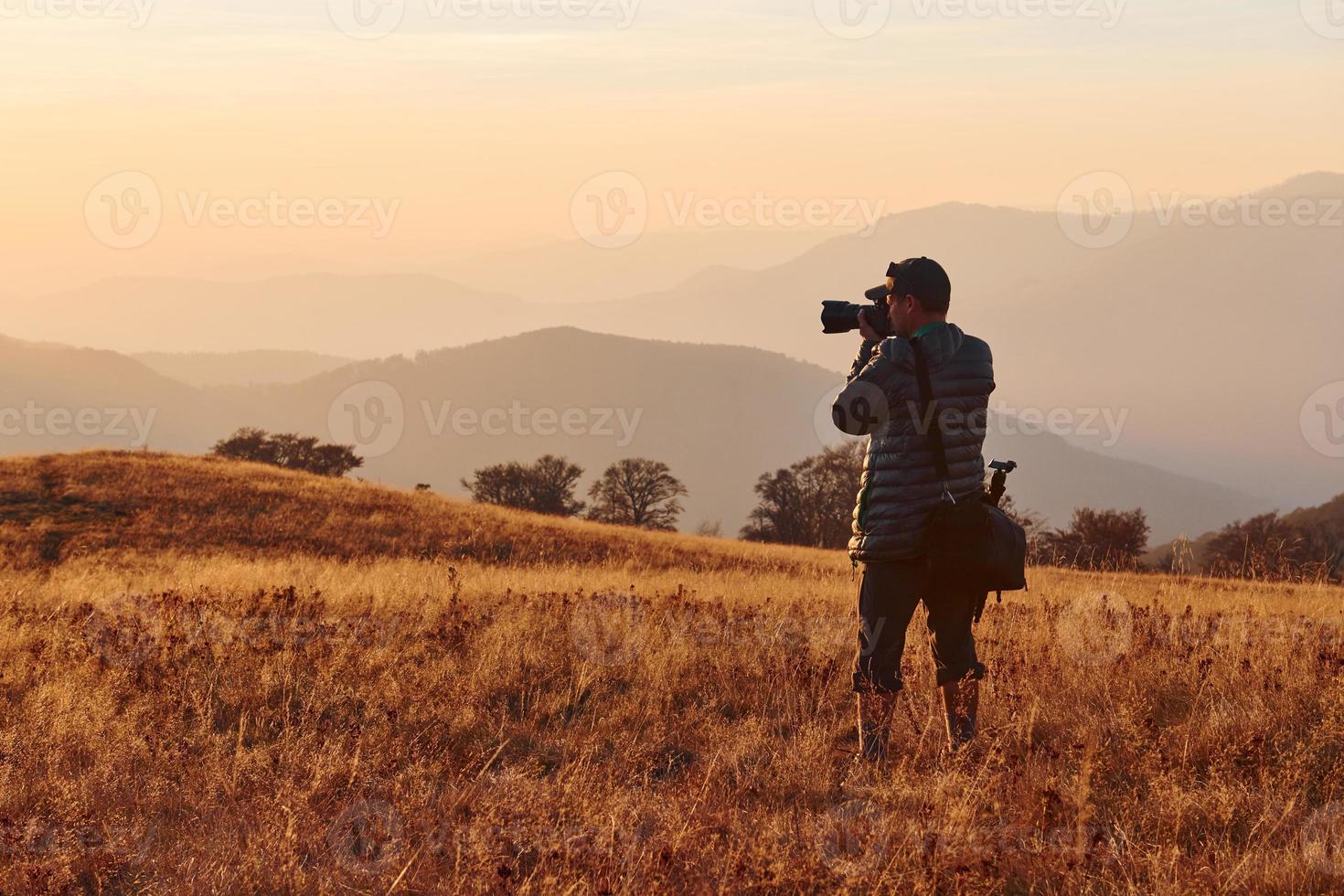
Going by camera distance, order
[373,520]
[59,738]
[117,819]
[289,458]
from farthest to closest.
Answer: [289,458] < [373,520] < [59,738] < [117,819]

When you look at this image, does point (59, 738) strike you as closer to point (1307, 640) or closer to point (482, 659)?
point (482, 659)

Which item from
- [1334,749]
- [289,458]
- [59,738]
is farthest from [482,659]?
[289,458]

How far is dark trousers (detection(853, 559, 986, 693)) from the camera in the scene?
520 cm

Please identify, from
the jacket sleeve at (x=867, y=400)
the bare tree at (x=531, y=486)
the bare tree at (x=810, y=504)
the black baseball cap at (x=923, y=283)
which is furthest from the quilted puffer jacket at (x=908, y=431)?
the bare tree at (x=531, y=486)

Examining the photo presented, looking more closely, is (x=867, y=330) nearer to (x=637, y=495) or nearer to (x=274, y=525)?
(x=274, y=525)

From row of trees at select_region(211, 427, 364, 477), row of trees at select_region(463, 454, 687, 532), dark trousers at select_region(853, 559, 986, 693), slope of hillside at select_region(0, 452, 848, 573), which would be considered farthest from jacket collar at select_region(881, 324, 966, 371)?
row of trees at select_region(211, 427, 364, 477)

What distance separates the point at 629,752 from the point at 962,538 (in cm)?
210

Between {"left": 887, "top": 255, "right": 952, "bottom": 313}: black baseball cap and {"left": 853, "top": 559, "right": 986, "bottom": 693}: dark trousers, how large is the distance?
4.13 ft

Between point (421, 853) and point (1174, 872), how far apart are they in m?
2.90

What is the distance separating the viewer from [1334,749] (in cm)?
553

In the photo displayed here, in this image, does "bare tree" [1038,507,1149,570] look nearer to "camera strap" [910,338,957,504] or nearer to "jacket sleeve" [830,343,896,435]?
"camera strap" [910,338,957,504]

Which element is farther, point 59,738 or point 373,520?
point 373,520

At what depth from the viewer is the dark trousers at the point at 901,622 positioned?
5.20m

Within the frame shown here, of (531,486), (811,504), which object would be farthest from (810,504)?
(531,486)
